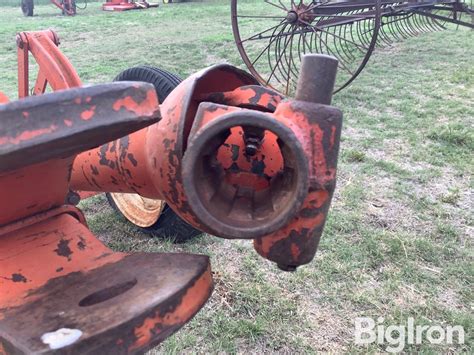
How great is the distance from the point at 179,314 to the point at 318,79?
1.73ft

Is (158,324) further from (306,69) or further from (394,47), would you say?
(394,47)

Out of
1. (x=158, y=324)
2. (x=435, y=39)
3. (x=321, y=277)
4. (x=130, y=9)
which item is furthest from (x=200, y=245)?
(x=130, y=9)

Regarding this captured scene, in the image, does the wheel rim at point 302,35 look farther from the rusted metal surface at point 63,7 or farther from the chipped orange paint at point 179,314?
the rusted metal surface at point 63,7

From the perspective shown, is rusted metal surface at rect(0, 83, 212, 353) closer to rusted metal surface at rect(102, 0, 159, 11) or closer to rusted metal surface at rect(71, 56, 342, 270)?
rusted metal surface at rect(71, 56, 342, 270)

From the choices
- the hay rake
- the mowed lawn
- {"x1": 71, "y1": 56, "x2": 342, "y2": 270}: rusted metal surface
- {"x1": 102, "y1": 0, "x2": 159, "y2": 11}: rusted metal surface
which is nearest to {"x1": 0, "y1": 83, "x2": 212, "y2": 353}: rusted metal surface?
{"x1": 71, "y1": 56, "x2": 342, "y2": 270}: rusted metal surface

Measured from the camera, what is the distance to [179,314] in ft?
3.04

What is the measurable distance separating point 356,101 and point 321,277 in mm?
2774

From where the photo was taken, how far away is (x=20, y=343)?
31.6 inches

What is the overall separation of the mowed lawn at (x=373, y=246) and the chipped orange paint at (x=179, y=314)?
82cm

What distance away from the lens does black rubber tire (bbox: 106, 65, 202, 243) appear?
75.4 inches

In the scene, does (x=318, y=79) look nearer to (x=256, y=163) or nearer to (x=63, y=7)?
(x=256, y=163)

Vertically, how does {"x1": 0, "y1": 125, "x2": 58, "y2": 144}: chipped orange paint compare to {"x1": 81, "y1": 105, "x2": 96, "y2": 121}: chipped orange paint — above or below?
below

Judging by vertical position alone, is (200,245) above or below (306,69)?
→ below

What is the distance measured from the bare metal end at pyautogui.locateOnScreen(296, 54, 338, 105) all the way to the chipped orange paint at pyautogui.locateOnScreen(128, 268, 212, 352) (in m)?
0.43
